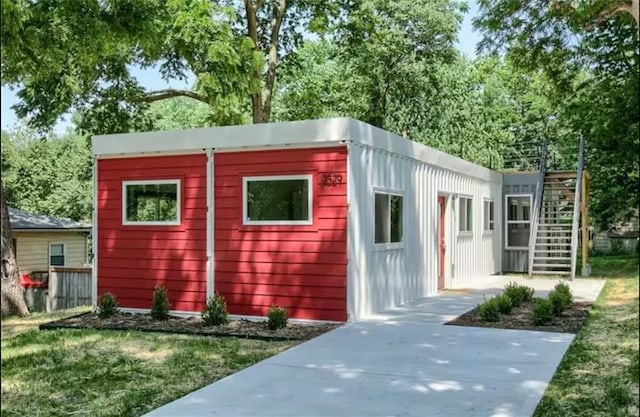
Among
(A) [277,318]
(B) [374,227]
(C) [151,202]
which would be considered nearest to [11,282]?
(C) [151,202]

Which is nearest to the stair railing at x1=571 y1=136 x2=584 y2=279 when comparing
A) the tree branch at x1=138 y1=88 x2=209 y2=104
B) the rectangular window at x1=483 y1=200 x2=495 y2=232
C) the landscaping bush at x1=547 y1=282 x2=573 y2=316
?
the rectangular window at x1=483 y1=200 x2=495 y2=232

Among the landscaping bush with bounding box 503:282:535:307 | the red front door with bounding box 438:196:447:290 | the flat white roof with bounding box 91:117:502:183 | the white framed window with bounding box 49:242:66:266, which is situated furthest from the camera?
the red front door with bounding box 438:196:447:290

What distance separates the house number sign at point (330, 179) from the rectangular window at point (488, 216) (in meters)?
7.68

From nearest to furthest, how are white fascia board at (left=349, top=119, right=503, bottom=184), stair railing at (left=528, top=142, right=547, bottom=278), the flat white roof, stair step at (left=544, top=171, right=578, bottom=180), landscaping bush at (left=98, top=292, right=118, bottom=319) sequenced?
1. the flat white roof
2. white fascia board at (left=349, top=119, right=503, bottom=184)
3. landscaping bush at (left=98, top=292, right=118, bottom=319)
4. stair railing at (left=528, top=142, right=547, bottom=278)
5. stair step at (left=544, top=171, right=578, bottom=180)

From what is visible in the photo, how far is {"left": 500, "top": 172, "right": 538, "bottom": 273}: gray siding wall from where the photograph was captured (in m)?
15.8

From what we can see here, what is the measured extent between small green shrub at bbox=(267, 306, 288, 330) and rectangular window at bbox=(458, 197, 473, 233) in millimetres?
5998

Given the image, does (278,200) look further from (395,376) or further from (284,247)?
(395,376)

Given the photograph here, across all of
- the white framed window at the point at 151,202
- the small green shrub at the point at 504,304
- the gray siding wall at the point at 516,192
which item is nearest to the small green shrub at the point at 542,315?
the small green shrub at the point at 504,304

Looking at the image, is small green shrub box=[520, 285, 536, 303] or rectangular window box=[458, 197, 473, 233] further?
rectangular window box=[458, 197, 473, 233]

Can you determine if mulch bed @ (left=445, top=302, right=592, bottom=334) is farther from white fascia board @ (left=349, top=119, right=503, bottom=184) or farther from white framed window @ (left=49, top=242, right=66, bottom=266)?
white framed window @ (left=49, top=242, right=66, bottom=266)

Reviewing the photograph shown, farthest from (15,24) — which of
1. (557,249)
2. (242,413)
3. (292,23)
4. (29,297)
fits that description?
(557,249)

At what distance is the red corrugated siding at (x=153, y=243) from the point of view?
8359 millimetres

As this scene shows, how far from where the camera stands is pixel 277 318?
23.5ft

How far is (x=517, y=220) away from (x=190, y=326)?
1108 centimetres
